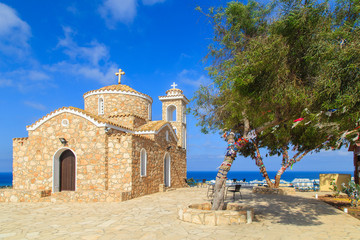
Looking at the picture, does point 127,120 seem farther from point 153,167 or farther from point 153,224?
point 153,224

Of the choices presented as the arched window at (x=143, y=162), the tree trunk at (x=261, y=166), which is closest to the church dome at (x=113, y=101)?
the arched window at (x=143, y=162)

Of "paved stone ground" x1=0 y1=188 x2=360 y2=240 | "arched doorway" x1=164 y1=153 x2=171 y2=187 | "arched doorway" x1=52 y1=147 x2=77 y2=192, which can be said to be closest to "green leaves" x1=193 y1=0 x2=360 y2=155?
"paved stone ground" x1=0 y1=188 x2=360 y2=240

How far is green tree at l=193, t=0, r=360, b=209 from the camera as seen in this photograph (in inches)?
269

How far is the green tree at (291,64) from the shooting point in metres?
6.84

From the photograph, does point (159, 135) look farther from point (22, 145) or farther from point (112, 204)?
point (22, 145)

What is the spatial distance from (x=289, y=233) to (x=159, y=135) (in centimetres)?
1209

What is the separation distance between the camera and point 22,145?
1570 centimetres

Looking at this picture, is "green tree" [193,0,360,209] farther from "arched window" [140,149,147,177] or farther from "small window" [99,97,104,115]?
"small window" [99,97,104,115]

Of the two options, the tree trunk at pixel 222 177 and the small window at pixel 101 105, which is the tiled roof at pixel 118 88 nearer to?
the small window at pixel 101 105

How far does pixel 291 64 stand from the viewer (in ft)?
26.0

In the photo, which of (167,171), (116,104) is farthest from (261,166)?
(116,104)

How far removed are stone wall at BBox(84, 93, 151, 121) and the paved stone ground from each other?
903 centimetres

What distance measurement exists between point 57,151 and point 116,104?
5746 mm

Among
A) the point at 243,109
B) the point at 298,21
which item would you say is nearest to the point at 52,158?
the point at 243,109
